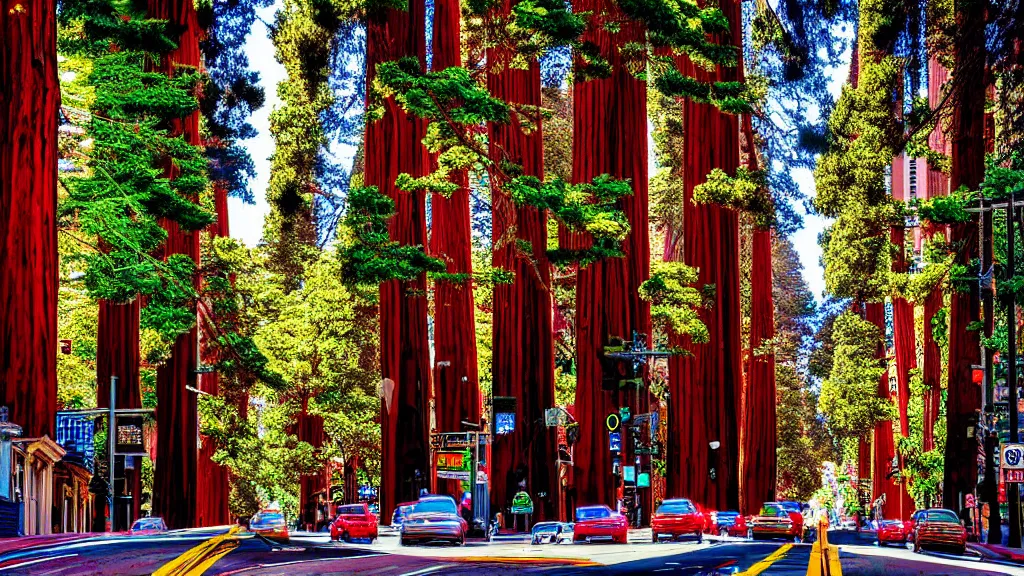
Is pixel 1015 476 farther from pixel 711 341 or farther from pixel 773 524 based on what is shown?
pixel 711 341

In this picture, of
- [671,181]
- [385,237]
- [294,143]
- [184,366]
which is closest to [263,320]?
[294,143]

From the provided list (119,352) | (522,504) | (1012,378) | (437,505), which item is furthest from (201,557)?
(119,352)

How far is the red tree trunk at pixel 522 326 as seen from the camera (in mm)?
46844

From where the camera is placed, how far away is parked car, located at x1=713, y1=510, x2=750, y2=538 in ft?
164

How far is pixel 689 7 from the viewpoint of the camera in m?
42.2

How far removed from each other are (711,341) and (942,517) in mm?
15425

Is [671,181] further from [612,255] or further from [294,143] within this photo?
[612,255]

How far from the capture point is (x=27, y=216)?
2447cm

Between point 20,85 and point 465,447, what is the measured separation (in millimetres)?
25089

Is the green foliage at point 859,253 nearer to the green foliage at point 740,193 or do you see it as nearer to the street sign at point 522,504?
the green foliage at point 740,193

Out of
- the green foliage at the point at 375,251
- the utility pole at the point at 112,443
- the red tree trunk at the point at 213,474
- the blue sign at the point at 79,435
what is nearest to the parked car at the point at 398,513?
the green foliage at the point at 375,251

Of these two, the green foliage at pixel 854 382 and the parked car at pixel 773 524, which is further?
the green foliage at pixel 854 382

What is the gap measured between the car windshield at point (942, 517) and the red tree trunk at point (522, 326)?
11653mm

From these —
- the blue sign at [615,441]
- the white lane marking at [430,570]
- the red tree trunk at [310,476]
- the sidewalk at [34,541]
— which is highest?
the sidewalk at [34,541]
